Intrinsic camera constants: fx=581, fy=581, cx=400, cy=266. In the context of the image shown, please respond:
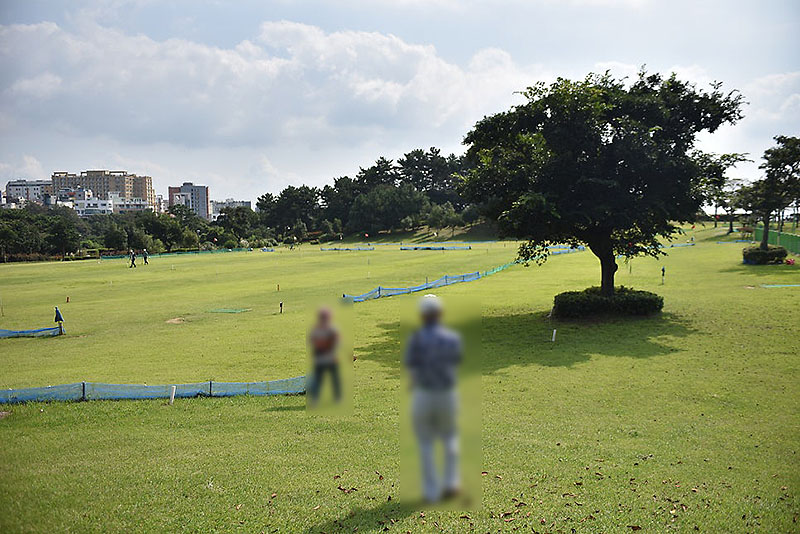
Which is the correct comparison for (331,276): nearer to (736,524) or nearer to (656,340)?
(656,340)

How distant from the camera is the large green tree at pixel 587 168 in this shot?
122 feet

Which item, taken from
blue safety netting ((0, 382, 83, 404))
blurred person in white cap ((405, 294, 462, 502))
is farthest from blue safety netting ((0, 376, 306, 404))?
blurred person in white cap ((405, 294, 462, 502))

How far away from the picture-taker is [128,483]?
33.0m

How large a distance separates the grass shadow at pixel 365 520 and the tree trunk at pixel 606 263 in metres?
31.1

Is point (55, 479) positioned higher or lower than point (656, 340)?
lower

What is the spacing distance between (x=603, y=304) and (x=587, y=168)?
22.7m

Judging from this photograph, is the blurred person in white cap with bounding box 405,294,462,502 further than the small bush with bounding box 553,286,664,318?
No

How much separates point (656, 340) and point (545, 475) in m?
23.3

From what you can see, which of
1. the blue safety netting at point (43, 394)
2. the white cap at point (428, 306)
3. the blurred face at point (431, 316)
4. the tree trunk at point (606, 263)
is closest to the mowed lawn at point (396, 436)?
the blue safety netting at point (43, 394)

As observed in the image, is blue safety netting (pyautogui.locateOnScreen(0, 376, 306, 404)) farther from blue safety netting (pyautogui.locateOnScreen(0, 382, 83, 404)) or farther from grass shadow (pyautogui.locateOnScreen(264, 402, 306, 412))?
grass shadow (pyautogui.locateOnScreen(264, 402, 306, 412))

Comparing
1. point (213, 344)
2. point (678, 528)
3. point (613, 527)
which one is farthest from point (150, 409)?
point (678, 528)

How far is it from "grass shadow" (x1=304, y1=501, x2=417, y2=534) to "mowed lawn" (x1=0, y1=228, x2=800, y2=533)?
0.11 metres

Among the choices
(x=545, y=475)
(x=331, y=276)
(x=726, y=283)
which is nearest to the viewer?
(x=545, y=475)

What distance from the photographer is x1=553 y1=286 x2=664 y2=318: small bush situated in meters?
58.1
